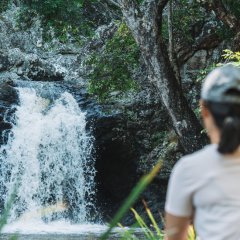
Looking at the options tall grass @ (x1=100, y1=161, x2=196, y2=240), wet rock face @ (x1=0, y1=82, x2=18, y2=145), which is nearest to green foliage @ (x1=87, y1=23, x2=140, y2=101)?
wet rock face @ (x1=0, y1=82, x2=18, y2=145)

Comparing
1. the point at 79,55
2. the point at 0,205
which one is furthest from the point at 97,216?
the point at 79,55

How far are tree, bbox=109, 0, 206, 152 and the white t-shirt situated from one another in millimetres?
9520

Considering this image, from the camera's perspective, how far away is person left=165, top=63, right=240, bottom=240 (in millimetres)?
1708

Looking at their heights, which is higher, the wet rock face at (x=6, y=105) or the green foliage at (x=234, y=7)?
the green foliage at (x=234, y=7)

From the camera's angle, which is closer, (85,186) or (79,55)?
(85,186)

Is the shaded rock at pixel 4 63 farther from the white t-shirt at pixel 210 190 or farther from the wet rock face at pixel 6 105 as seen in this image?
the white t-shirt at pixel 210 190

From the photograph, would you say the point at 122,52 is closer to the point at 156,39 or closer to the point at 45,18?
the point at 156,39

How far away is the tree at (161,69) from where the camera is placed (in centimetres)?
1127

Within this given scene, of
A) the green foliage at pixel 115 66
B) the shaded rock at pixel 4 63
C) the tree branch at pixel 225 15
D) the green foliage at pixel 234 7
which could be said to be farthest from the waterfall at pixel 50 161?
the tree branch at pixel 225 15

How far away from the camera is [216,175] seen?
1.72 metres

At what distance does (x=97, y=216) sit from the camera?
599 inches

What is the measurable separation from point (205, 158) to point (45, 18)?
62.6ft

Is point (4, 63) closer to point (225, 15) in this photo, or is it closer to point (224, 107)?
point (225, 15)

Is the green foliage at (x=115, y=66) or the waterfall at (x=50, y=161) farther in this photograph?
the waterfall at (x=50, y=161)
